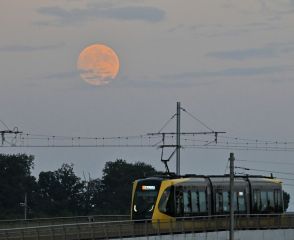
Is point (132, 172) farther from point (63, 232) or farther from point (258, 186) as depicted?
point (63, 232)

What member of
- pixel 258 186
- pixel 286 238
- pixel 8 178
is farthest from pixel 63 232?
pixel 8 178

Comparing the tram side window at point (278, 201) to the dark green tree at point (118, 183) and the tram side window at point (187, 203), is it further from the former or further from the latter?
the dark green tree at point (118, 183)

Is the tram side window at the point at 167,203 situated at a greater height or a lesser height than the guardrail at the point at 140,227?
greater

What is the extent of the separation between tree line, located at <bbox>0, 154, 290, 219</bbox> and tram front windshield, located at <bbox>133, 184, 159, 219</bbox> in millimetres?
90864

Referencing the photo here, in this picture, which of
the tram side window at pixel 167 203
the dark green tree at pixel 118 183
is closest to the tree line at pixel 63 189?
the dark green tree at pixel 118 183

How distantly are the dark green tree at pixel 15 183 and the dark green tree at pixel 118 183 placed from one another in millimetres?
14532

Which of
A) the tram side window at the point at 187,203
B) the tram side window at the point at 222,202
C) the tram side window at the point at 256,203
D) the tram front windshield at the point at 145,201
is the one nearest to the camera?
the tram front windshield at the point at 145,201

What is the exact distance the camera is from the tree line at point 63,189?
158750 mm

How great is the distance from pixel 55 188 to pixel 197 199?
11150 centimetres

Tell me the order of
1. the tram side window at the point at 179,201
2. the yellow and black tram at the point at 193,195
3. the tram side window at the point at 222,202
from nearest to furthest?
the tram side window at the point at 179,201 < the yellow and black tram at the point at 193,195 < the tram side window at the point at 222,202

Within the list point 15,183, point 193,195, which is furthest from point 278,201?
point 15,183

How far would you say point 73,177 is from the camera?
586 feet

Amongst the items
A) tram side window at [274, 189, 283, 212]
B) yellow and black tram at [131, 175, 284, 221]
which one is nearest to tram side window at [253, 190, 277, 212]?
yellow and black tram at [131, 175, 284, 221]

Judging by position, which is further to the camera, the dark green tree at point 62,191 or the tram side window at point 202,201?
the dark green tree at point 62,191
